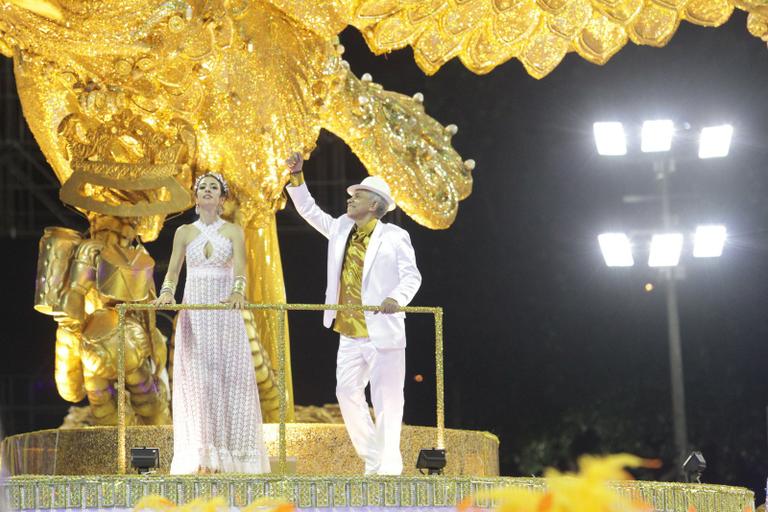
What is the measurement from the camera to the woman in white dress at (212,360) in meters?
6.25

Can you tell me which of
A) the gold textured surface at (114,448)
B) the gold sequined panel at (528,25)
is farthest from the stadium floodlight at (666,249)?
the gold textured surface at (114,448)

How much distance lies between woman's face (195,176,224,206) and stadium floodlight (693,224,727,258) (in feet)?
14.6

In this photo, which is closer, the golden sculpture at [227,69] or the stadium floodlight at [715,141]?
the golden sculpture at [227,69]

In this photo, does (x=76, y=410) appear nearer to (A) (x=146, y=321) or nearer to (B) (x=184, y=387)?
(A) (x=146, y=321)

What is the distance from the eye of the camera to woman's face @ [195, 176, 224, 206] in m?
6.22

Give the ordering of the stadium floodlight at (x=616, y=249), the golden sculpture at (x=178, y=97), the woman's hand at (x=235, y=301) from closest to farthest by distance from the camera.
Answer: the woman's hand at (x=235, y=301) → the golden sculpture at (x=178, y=97) → the stadium floodlight at (x=616, y=249)

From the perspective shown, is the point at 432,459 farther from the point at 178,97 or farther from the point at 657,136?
the point at 657,136

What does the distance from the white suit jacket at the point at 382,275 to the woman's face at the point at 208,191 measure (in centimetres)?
61

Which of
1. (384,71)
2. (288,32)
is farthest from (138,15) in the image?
(384,71)

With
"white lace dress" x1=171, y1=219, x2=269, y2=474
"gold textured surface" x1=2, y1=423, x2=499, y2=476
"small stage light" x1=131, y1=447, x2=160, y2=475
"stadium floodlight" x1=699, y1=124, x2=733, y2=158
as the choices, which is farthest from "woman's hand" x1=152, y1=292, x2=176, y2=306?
"stadium floodlight" x1=699, y1=124, x2=733, y2=158

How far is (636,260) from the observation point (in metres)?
10.7

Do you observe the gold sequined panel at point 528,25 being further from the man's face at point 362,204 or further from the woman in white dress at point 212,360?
the woman in white dress at point 212,360

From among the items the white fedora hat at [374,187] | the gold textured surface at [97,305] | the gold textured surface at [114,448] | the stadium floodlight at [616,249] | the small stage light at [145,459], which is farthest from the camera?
the stadium floodlight at [616,249]

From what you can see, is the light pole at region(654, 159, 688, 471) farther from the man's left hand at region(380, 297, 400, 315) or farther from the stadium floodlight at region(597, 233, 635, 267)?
the man's left hand at region(380, 297, 400, 315)
